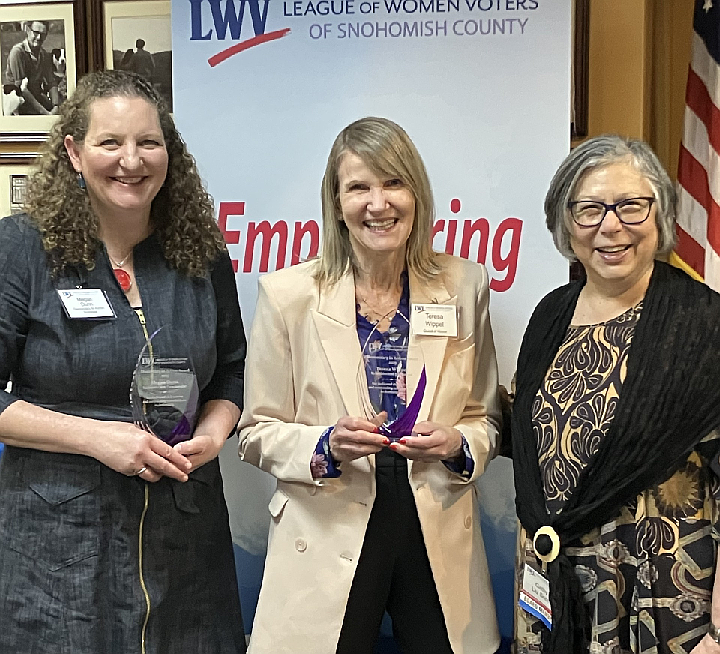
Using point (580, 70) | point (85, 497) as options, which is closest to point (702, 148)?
point (580, 70)

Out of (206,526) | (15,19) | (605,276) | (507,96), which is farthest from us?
(15,19)

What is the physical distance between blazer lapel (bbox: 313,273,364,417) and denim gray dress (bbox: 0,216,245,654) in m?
0.26

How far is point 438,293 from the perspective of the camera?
6.23ft

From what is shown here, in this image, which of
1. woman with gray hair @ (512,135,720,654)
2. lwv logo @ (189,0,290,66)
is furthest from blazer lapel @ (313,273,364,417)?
lwv logo @ (189,0,290,66)

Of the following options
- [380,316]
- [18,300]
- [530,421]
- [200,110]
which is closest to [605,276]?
[530,421]

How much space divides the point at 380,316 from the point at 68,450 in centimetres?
71

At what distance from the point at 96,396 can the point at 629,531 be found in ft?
3.54

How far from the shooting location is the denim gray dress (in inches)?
67.2

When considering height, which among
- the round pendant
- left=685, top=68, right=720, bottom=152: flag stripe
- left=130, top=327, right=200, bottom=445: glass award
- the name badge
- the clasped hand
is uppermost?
left=685, top=68, right=720, bottom=152: flag stripe

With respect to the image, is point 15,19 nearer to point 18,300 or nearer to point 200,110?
point 200,110

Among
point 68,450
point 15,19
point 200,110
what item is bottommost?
point 68,450

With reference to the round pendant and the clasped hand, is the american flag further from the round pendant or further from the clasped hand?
the round pendant

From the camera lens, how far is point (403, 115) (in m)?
2.33

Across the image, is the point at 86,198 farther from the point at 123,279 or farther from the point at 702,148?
the point at 702,148
